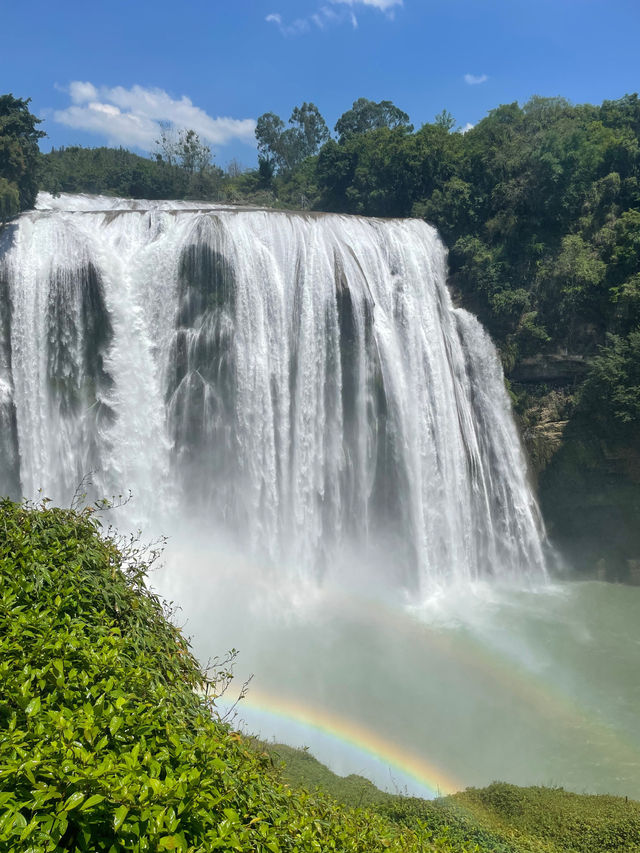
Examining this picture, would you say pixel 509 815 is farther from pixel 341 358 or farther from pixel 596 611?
pixel 341 358

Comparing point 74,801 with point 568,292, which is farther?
point 568,292

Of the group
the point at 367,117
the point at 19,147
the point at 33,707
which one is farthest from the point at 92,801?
the point at 367,117

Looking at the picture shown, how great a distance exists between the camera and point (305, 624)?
15.5 m

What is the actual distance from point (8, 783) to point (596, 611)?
16.9 metres

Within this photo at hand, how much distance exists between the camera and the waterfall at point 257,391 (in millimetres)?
16281

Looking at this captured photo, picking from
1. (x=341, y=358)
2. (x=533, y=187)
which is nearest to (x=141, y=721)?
(x=341, y=358)

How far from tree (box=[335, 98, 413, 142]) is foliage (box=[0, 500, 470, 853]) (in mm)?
49083

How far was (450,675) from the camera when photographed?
13.7m

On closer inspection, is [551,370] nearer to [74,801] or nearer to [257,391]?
[257,391]

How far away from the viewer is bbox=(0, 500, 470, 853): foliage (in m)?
3.02

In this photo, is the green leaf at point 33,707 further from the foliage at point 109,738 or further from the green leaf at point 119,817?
the green leaf at point 119,817

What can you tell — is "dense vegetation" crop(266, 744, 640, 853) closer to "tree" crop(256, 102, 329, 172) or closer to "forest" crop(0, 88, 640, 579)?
"forest" crop(0, 88, 640, 579)

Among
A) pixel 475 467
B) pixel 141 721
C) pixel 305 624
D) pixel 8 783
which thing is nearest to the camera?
pixel 8 783

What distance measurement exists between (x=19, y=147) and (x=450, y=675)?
2183 centimetres
